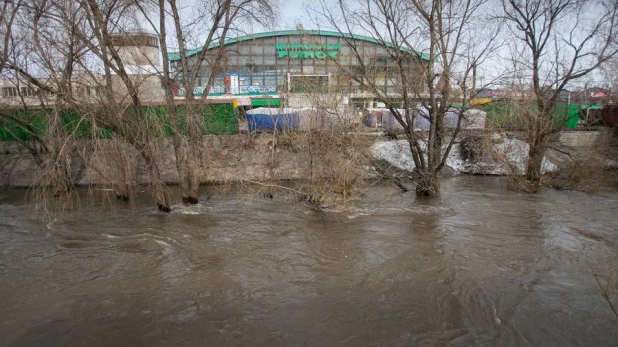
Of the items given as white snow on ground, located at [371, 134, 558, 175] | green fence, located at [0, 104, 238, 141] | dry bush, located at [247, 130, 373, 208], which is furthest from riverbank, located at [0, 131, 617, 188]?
green fence, located at [0, 104, 238, 141]

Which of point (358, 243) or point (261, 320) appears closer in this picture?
point (261, 320)

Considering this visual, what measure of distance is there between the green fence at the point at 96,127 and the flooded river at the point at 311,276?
2.81 metres

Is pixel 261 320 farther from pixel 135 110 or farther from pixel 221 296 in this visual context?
pixel 135 110

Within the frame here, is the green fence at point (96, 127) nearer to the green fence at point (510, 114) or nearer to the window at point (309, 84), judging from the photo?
the window at point (309, 84)

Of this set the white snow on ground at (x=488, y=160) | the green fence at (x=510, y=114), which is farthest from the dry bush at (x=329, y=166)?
the white snow on ground at (x=488, y=160)

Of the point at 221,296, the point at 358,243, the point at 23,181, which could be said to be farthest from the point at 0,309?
the point at 23,181

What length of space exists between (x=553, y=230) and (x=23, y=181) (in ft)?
71.6

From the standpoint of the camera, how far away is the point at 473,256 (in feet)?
27.7

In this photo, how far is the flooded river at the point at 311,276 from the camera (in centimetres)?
563

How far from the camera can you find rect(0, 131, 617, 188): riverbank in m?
12.3

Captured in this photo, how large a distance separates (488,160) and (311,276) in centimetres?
1471

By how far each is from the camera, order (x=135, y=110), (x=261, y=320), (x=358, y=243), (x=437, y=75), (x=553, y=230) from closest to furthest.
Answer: (x=261, y=320) → (x=358, y=243) → (x=553, y=230) → (x=135, y=110) → (x=437, y=75)

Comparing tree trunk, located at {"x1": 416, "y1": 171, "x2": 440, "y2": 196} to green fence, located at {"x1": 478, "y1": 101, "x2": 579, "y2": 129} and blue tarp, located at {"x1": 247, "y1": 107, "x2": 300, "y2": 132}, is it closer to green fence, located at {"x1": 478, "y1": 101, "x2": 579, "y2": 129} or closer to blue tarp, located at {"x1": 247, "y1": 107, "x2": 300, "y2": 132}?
green fence, located at {"x1": 478, "y1": 101, "x2": 579, "y2": 129}

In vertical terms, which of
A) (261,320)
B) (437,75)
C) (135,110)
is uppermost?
(437,75)
